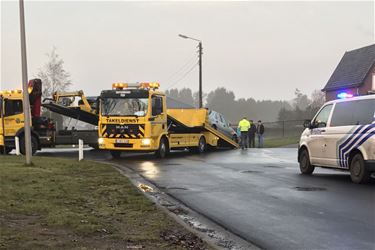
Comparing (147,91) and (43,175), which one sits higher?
(147,91)

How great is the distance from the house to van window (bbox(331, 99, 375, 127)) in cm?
2796

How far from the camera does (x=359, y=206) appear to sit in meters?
8.74

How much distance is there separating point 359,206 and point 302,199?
3.62 feet

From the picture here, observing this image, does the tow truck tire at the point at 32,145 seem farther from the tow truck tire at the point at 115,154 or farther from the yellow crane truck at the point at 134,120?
the yellow crane truck at the point at 134,120

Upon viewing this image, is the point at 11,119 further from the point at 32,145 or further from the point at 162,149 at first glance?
the point at 162,149

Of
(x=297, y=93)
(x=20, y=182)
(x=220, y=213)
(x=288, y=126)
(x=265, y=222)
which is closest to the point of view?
(x=265, y=222)

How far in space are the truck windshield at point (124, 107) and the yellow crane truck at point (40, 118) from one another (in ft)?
13.4

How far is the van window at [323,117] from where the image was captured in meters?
13.2

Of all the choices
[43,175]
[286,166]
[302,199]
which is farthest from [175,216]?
[286,166]

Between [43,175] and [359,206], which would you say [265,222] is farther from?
[43,175]

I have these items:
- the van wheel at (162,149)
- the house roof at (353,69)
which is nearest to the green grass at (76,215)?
the van wheel at (162,149)

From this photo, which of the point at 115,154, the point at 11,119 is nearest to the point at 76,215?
the point at 115,154

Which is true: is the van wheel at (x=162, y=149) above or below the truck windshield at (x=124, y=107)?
below

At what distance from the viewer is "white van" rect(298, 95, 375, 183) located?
11.4 m
